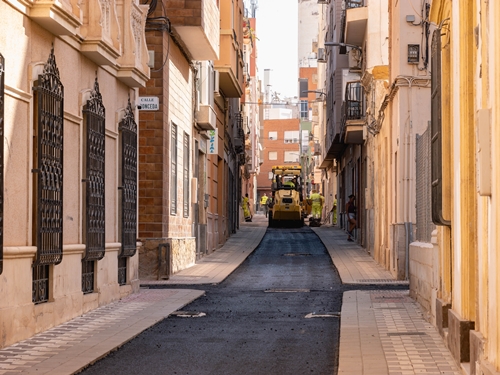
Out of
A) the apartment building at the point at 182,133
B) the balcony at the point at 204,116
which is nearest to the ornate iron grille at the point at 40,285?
the apartment building at the point at 182,133

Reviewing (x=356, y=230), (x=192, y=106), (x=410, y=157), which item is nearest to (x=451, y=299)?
(x=410, y=157)

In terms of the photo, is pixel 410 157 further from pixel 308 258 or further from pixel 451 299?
pixel 451 299

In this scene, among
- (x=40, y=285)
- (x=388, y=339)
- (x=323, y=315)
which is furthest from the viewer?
(x=323, y=315)

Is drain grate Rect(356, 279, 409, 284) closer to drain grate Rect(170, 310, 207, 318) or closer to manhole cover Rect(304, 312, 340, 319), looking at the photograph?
manhole cover Rect(304, 312, 340, 319)

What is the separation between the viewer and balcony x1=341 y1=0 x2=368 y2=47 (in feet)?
106

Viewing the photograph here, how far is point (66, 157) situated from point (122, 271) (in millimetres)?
4375

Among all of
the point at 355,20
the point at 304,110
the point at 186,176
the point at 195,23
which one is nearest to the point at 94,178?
the point at 195,23

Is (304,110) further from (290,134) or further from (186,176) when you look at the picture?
(186,176)

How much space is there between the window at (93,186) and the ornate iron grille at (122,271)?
5.90ft

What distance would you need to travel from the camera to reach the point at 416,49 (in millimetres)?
21328

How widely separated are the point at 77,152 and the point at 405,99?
9.24 meters

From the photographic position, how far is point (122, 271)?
1761 cm

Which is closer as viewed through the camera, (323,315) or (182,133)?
(323,315)

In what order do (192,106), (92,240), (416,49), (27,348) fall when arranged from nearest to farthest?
(27,348) → (92,240) → (416,49) → (192,106)
